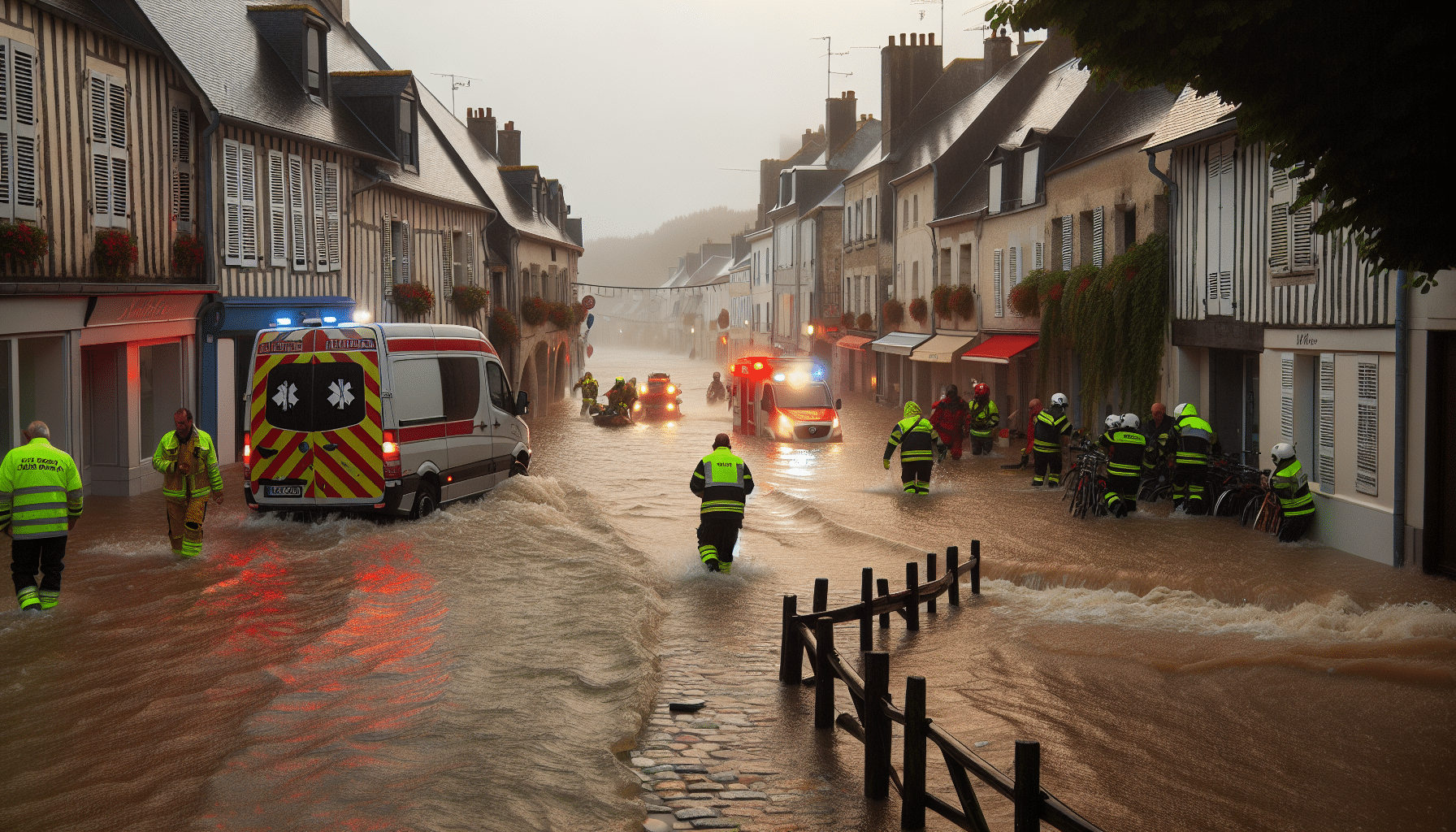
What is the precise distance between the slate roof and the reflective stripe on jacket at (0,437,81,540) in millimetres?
13407

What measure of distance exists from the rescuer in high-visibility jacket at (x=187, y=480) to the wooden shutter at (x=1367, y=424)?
38.0 feet

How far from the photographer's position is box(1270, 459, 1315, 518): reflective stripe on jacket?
46.3 ft

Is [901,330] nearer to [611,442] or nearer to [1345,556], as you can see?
[611,442]

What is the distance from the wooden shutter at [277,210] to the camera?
2058cm

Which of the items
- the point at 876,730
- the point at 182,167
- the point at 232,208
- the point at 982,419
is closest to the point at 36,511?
the point at 876,730

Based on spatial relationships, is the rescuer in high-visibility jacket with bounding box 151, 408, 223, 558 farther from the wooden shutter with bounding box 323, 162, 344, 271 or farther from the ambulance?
the wooden shutter with bounding box 323, 162, 344, 271

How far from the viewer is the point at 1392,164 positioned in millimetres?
6758

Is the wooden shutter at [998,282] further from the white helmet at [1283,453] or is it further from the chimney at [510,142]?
the chimney at [510,142]

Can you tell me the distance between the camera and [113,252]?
625 inches

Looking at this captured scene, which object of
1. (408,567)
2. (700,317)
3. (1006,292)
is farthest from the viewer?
(700,317)

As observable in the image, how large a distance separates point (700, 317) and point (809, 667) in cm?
8552

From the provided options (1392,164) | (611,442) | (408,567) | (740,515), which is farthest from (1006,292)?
(1392,164)

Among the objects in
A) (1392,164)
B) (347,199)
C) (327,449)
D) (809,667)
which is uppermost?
(347,199)

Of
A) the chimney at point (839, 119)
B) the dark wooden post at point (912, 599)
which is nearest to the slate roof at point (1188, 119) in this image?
the dark wooden post at point (912, 599)
